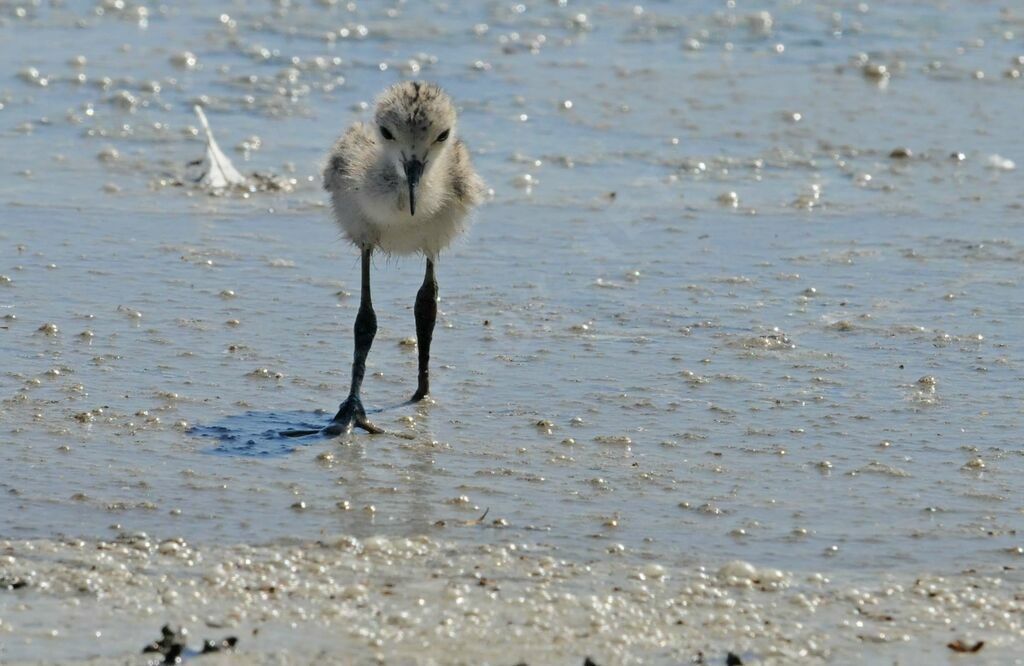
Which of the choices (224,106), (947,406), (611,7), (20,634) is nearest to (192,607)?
(20,634)

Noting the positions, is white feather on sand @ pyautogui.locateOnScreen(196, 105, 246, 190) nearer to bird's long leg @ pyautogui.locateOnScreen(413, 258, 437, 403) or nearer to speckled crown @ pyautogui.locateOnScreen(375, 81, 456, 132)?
bird's long leg @ pyautogui.locateOnScreen(413, 258, 437, 403)

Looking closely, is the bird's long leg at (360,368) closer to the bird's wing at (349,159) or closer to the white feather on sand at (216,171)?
the bird's wing at (349,159)

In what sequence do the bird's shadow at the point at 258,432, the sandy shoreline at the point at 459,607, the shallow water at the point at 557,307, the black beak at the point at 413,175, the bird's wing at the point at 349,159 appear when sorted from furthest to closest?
1. the bird's wing at the point at 349,159
2. the black beak at the point at 413,175
3. the bird's shadow at the point at 258,432
4. the shallow water at the point at 557,307
5. the sandy shoreline at the point at 459,607

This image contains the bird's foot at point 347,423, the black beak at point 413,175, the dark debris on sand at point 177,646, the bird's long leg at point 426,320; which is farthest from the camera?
the bird's long leg at point 426,320

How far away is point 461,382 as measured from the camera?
734 cm

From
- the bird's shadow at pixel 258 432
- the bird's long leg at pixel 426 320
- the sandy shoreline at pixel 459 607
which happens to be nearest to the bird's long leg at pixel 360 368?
the bird's shadow at pixel 258 432

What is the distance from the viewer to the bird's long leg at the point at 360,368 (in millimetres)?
6691

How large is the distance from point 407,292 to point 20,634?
170 inches

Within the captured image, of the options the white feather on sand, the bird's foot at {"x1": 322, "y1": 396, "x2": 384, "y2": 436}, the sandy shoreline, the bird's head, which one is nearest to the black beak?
the bird's head

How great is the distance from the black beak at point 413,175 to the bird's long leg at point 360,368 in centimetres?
50

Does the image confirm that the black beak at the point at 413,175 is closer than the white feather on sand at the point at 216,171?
Yes

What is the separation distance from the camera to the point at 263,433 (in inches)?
259

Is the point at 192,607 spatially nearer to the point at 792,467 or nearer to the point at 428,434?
the point at 428,434

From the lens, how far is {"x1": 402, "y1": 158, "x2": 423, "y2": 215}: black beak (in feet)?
22.3
